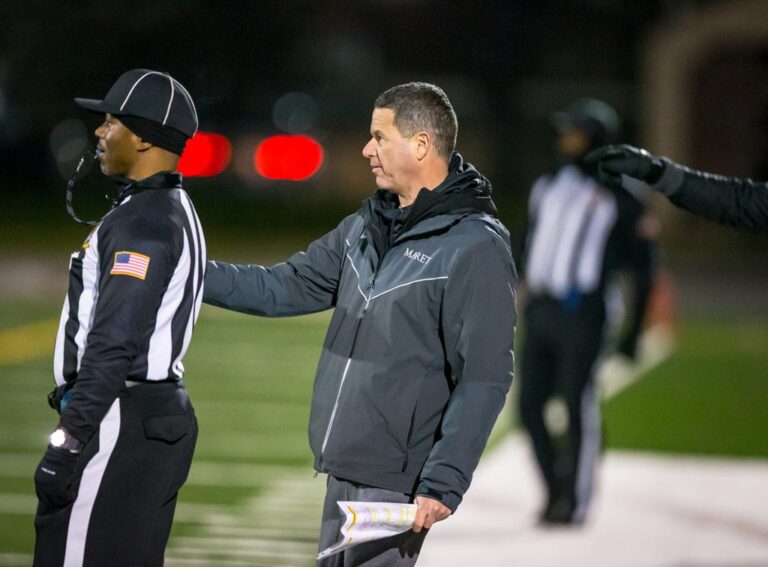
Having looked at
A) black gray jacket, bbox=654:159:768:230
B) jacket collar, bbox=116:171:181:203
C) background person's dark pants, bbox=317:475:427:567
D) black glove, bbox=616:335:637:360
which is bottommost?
background person's dark pants, bbox=317:475:427:567

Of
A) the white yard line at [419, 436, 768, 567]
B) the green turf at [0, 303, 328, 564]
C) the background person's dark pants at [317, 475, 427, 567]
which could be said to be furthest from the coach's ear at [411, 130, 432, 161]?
the green turf at [0, 303, 328, 564]

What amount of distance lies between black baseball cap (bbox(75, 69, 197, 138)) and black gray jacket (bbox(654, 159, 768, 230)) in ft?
5.14

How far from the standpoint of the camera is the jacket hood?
452cm

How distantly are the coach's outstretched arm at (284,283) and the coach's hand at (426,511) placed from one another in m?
0.99

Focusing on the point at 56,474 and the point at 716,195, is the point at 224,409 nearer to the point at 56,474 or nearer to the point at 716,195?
the point at 716,195

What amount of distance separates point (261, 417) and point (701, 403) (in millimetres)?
3822

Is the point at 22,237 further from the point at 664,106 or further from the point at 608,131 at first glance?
the point at 608,131

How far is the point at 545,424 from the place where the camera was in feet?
26.3

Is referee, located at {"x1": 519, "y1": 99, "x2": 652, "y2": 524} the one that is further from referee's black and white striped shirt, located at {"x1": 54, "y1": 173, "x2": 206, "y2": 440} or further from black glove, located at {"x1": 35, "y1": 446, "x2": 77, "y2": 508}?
black glove, located at {"x1": 35, "y1": 446, "x2": 77, "y2": 508}

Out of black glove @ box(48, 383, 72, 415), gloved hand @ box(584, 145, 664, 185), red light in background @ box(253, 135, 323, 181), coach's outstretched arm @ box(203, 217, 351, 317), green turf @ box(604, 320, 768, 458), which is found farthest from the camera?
red light in background @ box(253, 135, 323, 181)

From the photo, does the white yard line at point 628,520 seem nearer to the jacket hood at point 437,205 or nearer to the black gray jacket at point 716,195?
the black gray jacket at point 716,195

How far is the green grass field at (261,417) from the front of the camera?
7781 mm

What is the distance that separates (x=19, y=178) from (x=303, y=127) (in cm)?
1335

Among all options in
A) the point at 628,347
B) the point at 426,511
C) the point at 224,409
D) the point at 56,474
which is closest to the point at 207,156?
the point at 224,409
